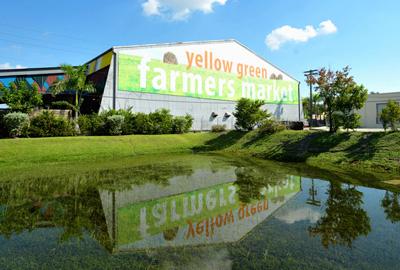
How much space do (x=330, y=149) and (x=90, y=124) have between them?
687 inches

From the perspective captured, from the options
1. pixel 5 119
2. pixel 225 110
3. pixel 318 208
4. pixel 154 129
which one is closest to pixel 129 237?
pixel 318 208

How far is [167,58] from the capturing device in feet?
88.0

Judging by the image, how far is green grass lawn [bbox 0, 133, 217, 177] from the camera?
43.0ft

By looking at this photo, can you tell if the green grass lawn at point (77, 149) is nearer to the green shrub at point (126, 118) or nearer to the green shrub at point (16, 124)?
the green shrub at point (126, 118)

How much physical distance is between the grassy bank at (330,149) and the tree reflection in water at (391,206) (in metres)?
3.16

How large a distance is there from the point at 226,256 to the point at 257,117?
21.3 m

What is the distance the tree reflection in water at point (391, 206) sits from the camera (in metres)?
6.27

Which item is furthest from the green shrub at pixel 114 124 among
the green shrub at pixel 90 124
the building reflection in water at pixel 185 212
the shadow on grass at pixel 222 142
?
the building reflection in water at pixel 185 212

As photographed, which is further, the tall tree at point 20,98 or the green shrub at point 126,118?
the green shrub at point 126,118

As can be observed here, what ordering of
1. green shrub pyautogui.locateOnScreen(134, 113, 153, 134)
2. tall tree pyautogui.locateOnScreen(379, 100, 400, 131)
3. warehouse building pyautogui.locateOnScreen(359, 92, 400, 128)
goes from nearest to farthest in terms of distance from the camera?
tall tree pyautogui.locateOnScreen(379, 100, 400, 131) < green shrub pyautogui.locateOnScreen(134, 113, 153, 134) < warehouse building pyautogui.locateOnScreen(359, 92, 400, 128)

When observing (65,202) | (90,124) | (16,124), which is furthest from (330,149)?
(16,124)

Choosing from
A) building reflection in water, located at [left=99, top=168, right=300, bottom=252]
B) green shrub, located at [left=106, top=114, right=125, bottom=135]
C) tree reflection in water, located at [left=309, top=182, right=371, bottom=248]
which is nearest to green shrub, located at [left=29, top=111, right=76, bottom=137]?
green shrub, located at [left=106, top=114, right=125, bottom=135]

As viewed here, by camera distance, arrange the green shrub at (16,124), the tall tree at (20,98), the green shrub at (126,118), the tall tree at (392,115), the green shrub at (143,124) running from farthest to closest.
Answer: the green shrub at (143,124) < the green shrub at (126,118) < the tall tree at (20,98) < the green shrub at (16,124) < the tall tree at (392,115)

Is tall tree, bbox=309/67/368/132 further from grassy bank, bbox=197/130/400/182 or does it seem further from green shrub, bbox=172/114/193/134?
green shrub, bbox=172/114/193/134
